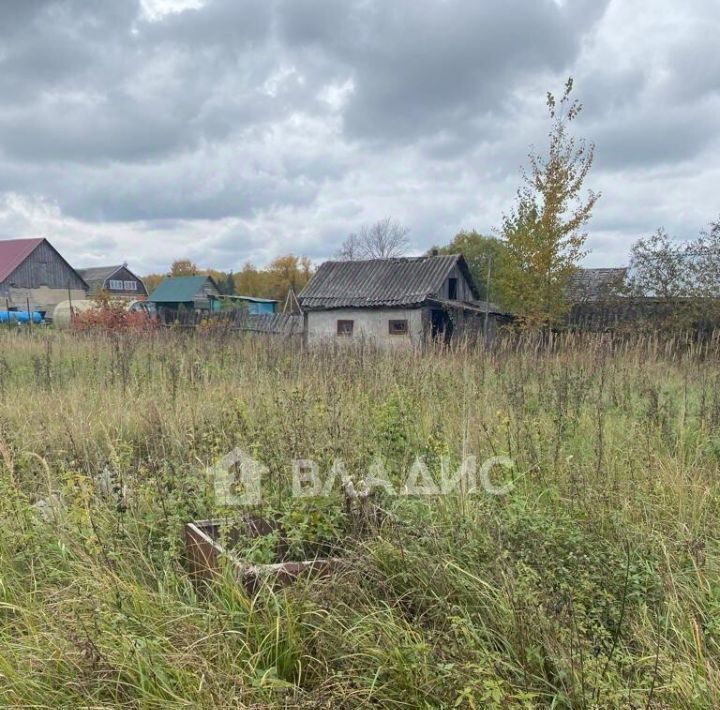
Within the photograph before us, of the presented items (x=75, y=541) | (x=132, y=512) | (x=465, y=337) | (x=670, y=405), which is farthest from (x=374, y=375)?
(x=75, y=541)

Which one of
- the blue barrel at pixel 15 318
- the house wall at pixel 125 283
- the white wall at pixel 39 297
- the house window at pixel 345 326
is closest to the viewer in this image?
the blue barrel at pixel 15 318

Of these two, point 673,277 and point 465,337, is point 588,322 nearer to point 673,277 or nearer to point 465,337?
point 673,277

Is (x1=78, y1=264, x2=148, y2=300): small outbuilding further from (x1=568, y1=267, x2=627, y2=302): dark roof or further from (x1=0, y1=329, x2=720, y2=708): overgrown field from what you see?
(x1=0, y1=329, x2=720, y2=708): overgrown field

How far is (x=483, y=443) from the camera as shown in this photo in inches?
148

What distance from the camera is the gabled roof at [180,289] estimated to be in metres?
47.7

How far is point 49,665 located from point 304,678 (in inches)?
33.9

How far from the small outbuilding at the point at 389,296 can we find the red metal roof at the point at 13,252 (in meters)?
29.8

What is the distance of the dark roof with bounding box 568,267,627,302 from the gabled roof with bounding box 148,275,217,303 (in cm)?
3635

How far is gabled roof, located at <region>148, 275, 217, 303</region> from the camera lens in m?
47.7

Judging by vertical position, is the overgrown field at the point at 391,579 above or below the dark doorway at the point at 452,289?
below

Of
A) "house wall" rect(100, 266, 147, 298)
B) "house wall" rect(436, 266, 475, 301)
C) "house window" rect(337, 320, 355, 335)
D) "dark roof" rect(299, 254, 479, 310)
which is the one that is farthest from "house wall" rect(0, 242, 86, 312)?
"house wall" rect(436, 266, 475, 301)

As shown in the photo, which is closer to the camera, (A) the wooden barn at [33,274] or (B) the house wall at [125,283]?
(A) the wooden barn at [33,274]

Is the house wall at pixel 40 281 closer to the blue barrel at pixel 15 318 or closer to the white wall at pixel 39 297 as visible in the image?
the white wall at pixel 39 297

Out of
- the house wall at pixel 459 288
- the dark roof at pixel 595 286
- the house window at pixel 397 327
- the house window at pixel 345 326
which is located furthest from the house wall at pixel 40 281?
the dark roof at pixel 595 286
